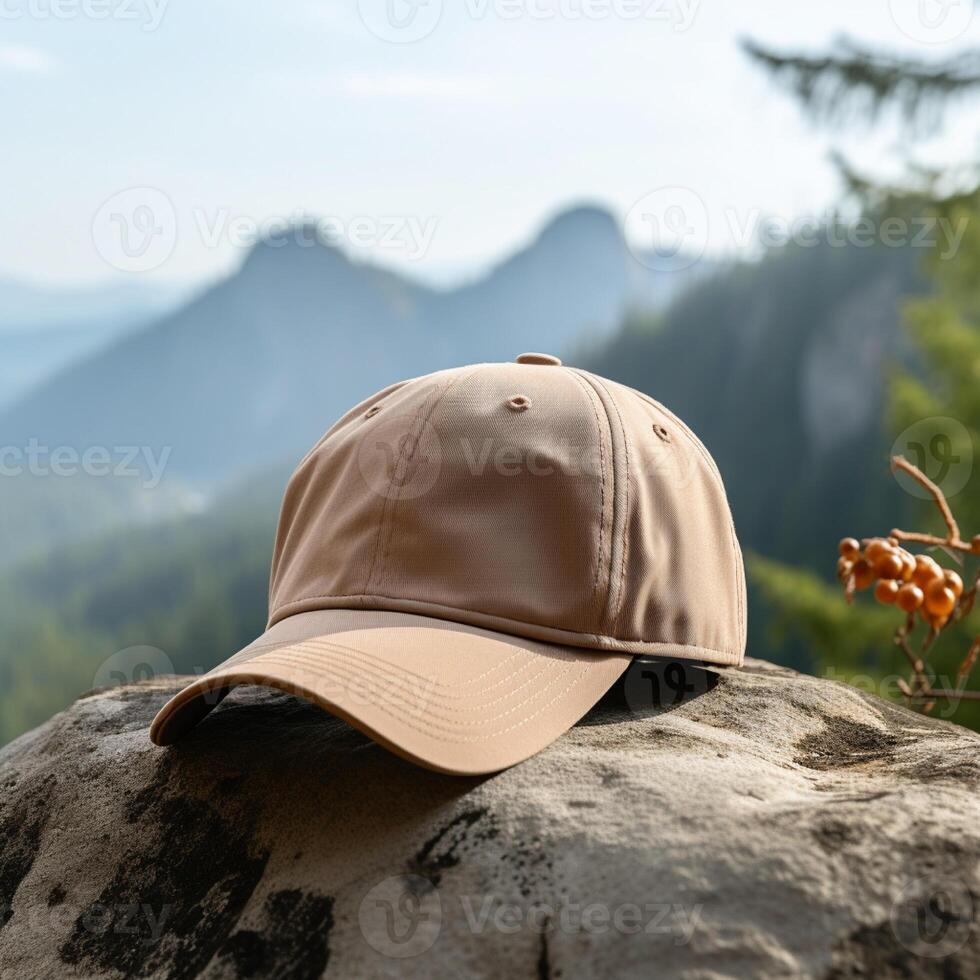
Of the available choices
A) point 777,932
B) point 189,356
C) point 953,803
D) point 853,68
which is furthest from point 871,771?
point 189,356

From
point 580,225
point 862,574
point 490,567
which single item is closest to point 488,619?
A: point 490,567

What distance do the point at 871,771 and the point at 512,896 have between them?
45cm

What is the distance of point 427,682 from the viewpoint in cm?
97

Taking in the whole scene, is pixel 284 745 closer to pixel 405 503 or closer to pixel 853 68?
pixel 405 503

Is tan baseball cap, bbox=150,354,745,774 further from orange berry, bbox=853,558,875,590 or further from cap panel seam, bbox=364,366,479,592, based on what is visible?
orange berry, bbox=853,558,875,590

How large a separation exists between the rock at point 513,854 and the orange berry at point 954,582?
365mm

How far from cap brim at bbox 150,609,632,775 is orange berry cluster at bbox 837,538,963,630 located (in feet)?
1.88

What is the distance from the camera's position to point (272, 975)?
83cm

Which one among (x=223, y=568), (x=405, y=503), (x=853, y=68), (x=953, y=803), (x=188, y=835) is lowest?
(x=223, y=568)

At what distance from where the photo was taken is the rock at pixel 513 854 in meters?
0.76


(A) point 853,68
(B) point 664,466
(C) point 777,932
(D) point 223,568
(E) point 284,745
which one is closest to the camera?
(C) point 777,932

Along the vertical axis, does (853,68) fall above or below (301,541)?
above

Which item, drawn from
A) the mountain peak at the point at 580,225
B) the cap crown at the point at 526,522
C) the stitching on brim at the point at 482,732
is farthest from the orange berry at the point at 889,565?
the mountain peak at the point at 580,225

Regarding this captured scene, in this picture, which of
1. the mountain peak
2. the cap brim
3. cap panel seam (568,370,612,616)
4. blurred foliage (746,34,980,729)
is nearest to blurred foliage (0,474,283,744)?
the mountain peak
